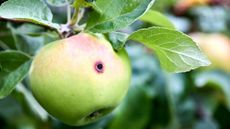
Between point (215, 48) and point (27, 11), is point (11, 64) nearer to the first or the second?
point (27, 11)

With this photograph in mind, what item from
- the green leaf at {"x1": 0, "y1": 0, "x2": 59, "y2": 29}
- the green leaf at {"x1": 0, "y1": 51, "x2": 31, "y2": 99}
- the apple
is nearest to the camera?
the green leaf at {"x1": 0, "y1": 0, "x2": 59, "y2": 29}

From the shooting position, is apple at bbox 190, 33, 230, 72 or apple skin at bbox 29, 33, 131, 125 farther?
apple at bbox 190, 33, 230, 72

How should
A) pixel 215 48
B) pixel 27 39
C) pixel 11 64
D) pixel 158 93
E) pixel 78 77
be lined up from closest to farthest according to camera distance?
pixel 78 77 → pixel 11 64 → pixel 27 39 → pixel 158 93 → pixel 215 48

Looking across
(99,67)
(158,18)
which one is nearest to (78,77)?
(99,67)

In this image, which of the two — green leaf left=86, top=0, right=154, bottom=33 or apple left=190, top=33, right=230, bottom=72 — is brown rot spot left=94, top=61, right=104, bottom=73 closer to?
green leaf left=86, top=0, right=154, bottom=33

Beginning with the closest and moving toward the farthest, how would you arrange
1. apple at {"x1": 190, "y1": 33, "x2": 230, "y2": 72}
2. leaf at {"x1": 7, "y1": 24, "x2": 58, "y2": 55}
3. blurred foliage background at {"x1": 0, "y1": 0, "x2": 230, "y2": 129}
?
leaf at {"x1": 7, "y1": 24, "x2": 58, "y2": 55} → blurred foliage background at {"x1": 0, "y1": 0, "x2": 230, "y2": 129} → apple at {"x1": 190, "y1": 33, "x2": 230, "y2": 72}

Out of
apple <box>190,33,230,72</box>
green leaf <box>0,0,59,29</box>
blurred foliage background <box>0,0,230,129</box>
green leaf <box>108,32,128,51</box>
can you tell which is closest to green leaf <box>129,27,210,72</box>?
green leaf <box>108,32,128,51</box>
